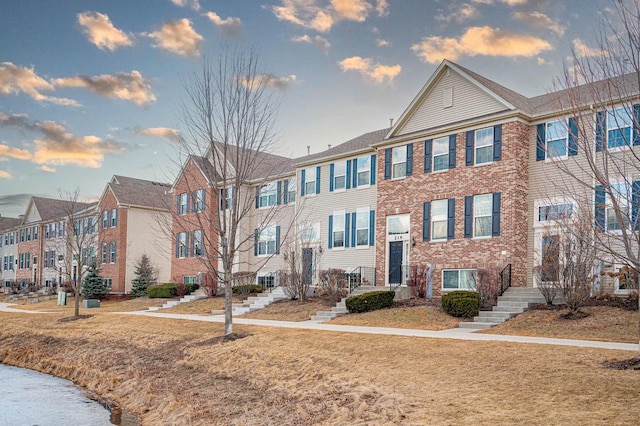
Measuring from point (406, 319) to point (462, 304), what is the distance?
76.1 inches

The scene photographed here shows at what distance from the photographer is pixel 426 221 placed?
25859 mm

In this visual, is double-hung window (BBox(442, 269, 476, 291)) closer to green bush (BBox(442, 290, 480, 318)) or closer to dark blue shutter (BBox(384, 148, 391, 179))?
green bush (BBox(442, 290, 480, 318))

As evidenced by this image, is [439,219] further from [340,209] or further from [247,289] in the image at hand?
[247,289]

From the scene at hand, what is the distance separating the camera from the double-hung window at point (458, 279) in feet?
77.7

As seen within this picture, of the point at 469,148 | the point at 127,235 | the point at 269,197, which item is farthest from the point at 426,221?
the point at 127,235

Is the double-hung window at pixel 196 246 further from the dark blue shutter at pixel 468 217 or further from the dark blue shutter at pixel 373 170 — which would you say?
the dark blue shutter at pixel 468 217

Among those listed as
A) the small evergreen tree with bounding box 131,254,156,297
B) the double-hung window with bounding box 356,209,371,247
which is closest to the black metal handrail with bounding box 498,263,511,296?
the double-hung window with bounding box 356,209,371,247

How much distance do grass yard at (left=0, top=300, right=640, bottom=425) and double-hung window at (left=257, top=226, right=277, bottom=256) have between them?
14.5m

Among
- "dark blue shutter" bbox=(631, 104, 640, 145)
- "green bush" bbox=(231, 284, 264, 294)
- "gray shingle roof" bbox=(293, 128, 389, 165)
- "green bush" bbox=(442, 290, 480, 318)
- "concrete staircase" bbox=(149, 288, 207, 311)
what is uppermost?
"gray shingle roof" bbox=(293, 128, 389, 165)

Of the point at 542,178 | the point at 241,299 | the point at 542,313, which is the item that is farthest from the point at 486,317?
the point at 241,299

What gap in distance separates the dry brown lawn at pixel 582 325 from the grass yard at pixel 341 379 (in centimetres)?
358

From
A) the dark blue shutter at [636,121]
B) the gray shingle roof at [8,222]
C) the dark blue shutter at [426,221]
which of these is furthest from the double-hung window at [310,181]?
the gray shingle roof at [8,222]

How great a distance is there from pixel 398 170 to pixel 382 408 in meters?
18.0

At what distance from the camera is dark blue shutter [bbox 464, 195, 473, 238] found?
954 inches
